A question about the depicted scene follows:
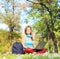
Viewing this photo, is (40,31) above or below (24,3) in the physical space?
below

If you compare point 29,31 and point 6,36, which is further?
point 6,36

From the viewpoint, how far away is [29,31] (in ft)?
20.8

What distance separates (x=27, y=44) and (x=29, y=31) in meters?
0.54

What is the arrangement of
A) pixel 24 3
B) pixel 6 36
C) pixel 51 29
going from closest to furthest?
pixel 24 3
pixel 51 29
pixel 6 36

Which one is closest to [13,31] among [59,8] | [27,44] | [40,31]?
[40,31]

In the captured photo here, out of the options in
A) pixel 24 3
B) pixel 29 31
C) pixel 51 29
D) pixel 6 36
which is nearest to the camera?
pixel 29 31

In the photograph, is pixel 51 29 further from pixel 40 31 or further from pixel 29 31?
pixel 29 31

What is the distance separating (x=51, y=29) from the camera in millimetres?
Result: 22062

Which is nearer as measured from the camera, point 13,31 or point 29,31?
point 29,31

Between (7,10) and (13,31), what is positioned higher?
(7,10)

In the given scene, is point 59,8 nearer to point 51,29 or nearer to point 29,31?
point 51,29

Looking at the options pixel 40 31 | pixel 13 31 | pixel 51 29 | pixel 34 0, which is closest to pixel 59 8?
pixel 51 29

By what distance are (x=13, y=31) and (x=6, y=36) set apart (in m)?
1.36

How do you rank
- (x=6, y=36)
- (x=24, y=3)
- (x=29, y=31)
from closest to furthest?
1. (x=29, y=31)
2. (x=24, y=3)
3. (x=6, y=36)
